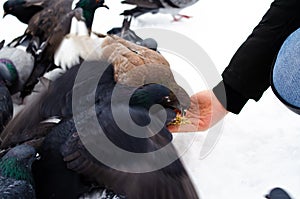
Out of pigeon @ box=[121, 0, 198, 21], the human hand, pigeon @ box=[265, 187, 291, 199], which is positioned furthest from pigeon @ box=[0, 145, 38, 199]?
pigeon @ box=[121, 0, 198, 21]

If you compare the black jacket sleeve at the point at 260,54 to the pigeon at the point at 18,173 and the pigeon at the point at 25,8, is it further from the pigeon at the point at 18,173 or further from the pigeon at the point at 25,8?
the pigeon at the point at 25,8

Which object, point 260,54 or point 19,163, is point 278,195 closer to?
point 260,54

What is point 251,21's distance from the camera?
177 inches

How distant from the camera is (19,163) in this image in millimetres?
2207

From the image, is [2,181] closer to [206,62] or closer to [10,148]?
[10,148]

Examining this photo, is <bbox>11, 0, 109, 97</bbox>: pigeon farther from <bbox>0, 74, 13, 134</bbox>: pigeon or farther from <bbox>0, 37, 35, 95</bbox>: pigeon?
<bbox>0, 74, 13, 134</bbox>: pigeon

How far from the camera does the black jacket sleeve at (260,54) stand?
93.9 inches

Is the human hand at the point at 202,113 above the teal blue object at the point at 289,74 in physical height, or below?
below

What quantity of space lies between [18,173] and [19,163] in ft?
0.13

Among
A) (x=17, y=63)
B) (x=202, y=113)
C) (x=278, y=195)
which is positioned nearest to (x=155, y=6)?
(x=17, y=63)

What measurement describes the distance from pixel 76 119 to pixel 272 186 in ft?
3.48

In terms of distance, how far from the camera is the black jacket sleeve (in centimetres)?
238

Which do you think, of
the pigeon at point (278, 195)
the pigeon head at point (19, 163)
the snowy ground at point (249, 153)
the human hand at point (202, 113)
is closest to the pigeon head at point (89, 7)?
the snowy ground at point (249, 153)

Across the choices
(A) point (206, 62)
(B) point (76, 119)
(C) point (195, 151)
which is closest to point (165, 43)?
(A) point (206, 62)
